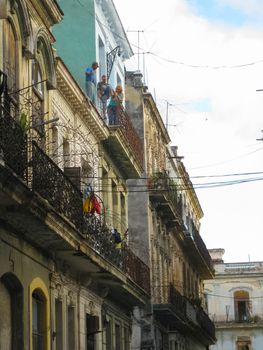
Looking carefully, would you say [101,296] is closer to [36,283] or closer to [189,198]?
[36,283]

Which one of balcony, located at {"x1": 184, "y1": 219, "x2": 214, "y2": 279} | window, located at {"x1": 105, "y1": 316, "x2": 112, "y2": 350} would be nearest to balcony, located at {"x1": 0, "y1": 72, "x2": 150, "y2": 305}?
window, located at {"x1": 105, "y1": 316, "x2": 112, "y2": 350}

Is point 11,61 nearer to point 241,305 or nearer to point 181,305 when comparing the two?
point 181,305

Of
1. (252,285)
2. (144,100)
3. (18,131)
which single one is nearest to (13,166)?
(18,131)

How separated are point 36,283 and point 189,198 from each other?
34.9 metres

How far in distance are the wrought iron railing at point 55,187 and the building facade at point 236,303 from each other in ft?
163

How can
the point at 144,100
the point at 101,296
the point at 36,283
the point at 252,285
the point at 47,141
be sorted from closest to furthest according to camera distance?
the point at 36,283, the point at 47,141, the point at 101,296, the point at 144,100, the point at 252,285

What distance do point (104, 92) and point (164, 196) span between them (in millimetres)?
9895

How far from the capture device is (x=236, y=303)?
69812 millimetres

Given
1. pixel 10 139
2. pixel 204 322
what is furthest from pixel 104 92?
pixel 204 322

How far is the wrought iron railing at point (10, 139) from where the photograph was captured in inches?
591

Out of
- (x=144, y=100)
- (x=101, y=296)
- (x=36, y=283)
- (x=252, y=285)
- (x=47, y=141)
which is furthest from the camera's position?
(x=252, y=285)

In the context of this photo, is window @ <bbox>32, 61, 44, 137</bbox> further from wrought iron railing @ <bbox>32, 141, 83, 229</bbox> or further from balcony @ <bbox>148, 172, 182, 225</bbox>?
balcony @ <bbox>148, 172, 182, 225</bbox>

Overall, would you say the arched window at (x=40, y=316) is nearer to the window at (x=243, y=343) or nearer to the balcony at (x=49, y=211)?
the balcony at (x=49, y=211)

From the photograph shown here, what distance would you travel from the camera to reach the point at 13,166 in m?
15.3
